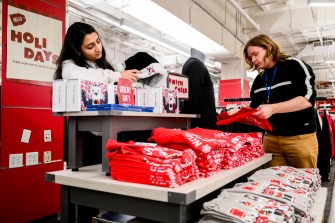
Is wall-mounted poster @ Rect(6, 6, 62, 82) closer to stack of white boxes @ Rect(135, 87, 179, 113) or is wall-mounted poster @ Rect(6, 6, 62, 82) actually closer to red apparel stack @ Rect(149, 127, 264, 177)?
stack of white boxes @ Rect(135, 87, 179, 113)

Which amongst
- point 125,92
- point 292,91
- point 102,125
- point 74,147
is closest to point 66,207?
point 74,147

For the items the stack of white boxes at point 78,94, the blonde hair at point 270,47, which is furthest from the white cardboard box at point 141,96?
the blonde hair at point 270,47

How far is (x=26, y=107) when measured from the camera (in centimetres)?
326

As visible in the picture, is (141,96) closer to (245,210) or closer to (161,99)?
(161,99)

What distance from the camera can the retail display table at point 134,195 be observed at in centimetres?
112

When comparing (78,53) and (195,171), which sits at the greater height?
(78,53)

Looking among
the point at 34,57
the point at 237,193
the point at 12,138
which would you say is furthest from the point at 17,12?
the point at 237,193

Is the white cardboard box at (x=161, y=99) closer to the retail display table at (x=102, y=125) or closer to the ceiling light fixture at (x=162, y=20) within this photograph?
the retail display table at (x=102, y=125)

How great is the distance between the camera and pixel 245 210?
1.20m

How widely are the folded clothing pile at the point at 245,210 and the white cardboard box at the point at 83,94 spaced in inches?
32.4

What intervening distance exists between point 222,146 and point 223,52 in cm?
716

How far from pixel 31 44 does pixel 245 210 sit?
3.00 m

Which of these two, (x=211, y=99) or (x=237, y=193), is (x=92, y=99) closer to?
(x=237, y=193)

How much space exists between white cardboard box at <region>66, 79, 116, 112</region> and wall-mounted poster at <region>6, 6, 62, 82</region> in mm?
1881
